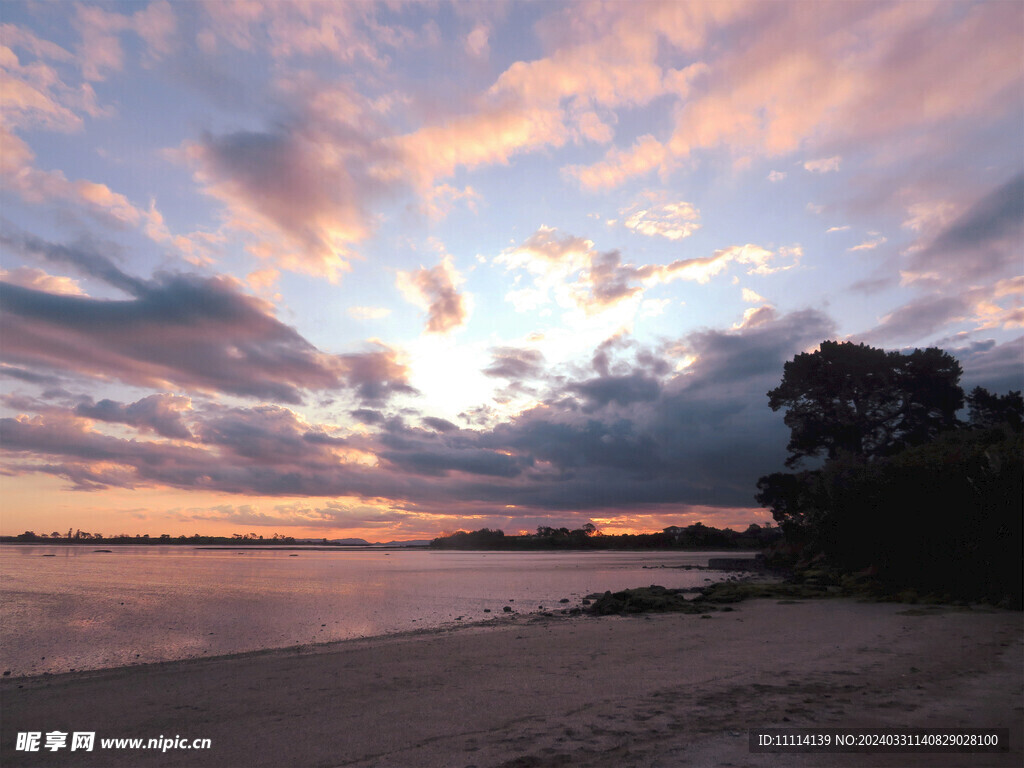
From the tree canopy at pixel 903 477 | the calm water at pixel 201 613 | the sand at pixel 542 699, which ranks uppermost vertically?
the tree canopy at pixel 903 477

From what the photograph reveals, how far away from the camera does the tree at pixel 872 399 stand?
45.5 metres

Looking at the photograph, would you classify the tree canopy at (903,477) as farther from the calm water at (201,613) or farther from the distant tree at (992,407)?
the calm water at (201,613)

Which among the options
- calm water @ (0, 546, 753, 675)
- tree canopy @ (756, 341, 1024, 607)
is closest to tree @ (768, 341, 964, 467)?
tree canopy @ (756, 341, 1024, 607)

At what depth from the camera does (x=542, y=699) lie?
836 cm

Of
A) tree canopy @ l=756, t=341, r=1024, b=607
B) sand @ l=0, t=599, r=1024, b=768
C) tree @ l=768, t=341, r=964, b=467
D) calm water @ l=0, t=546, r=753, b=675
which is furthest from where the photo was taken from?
tree @ l=768, t=341, r=964, b=467

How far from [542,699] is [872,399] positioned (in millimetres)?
47713

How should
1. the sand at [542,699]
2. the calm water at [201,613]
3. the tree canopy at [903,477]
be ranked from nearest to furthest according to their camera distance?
the sand at [542,699] → the calm water at [201,613] → the tree canopy at [903,477]

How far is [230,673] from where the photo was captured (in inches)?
434

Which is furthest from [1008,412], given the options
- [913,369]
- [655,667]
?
[655,667]

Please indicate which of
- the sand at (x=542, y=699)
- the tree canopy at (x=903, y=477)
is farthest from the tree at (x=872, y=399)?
the sand at (x=542, y=699)

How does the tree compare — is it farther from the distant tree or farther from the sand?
the sand

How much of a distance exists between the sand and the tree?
35.3 meters

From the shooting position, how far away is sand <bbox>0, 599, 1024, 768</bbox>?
6.32 m

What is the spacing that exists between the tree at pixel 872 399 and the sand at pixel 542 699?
3527 centimetres
